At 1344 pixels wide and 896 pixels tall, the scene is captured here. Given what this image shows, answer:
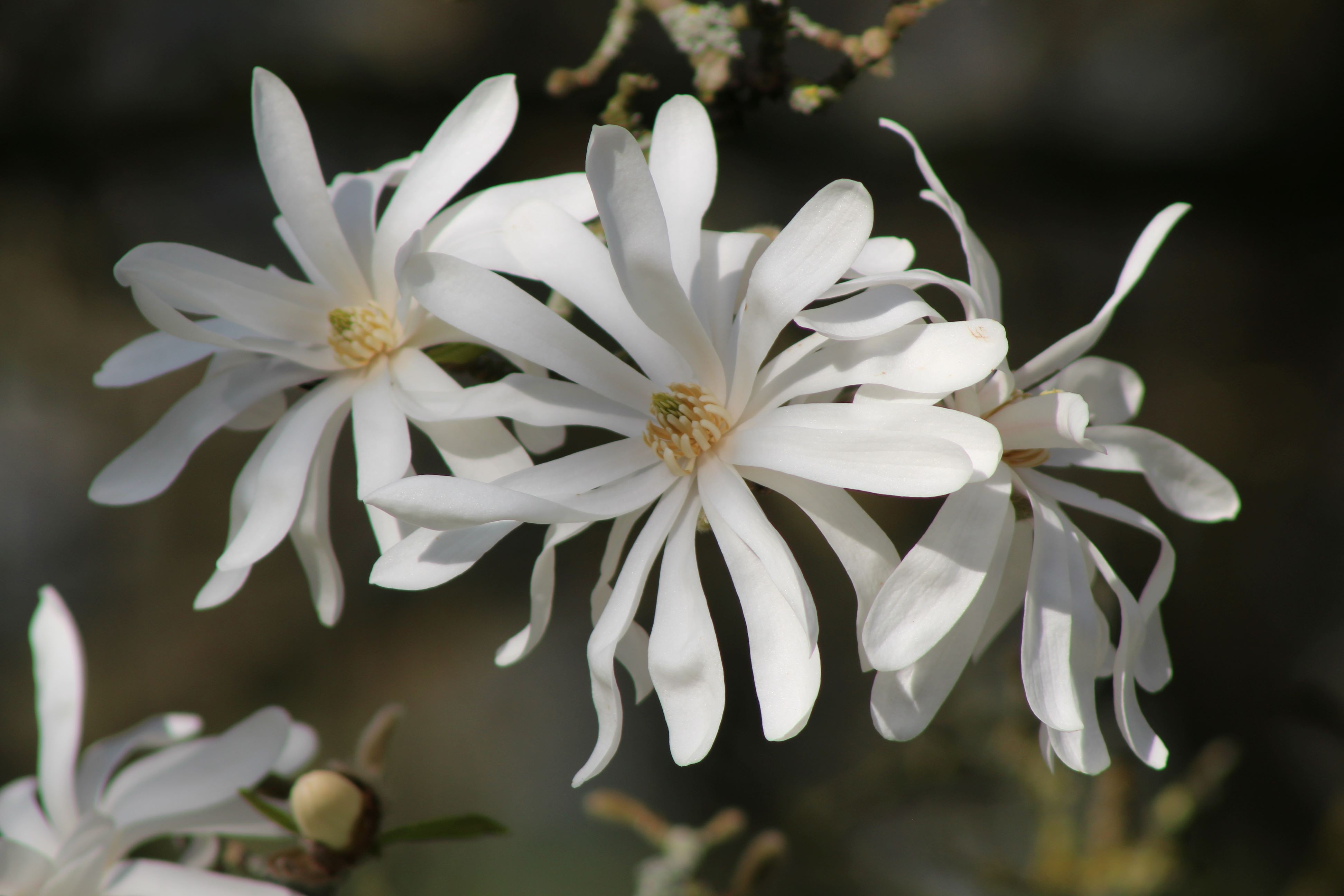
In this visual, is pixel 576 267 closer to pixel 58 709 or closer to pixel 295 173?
pixel 295 173

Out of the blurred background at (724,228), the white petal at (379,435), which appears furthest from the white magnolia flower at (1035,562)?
the blurred background at (724,228)

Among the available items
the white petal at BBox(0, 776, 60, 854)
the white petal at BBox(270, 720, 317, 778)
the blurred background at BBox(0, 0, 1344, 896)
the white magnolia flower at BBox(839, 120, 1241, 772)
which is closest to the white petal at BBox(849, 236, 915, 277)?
the white magnolia flower at BBox(839, 120, 1241, 772)

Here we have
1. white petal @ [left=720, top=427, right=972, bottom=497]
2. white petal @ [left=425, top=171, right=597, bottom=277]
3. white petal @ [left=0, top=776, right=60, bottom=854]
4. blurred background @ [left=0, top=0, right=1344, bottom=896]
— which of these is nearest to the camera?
white petal @ [left=720, top=427, right=972, bottom=497]

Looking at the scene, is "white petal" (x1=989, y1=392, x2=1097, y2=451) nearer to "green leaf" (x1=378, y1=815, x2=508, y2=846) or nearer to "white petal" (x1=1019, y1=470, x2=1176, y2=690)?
"white petal" (x1=1019, y1=470, x2=1176, y2=690)

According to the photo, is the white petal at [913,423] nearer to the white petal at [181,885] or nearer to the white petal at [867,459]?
the white petal at [867,459]

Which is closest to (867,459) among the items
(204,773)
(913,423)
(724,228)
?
(913,423)

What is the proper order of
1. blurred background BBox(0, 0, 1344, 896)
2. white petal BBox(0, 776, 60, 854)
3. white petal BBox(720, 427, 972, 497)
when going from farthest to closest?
blurred background BBox(0, 0, 1344, 896) < white petal BBox(0, 776, 60, 854) < white petal BBox(720, 427, 972, 497)
